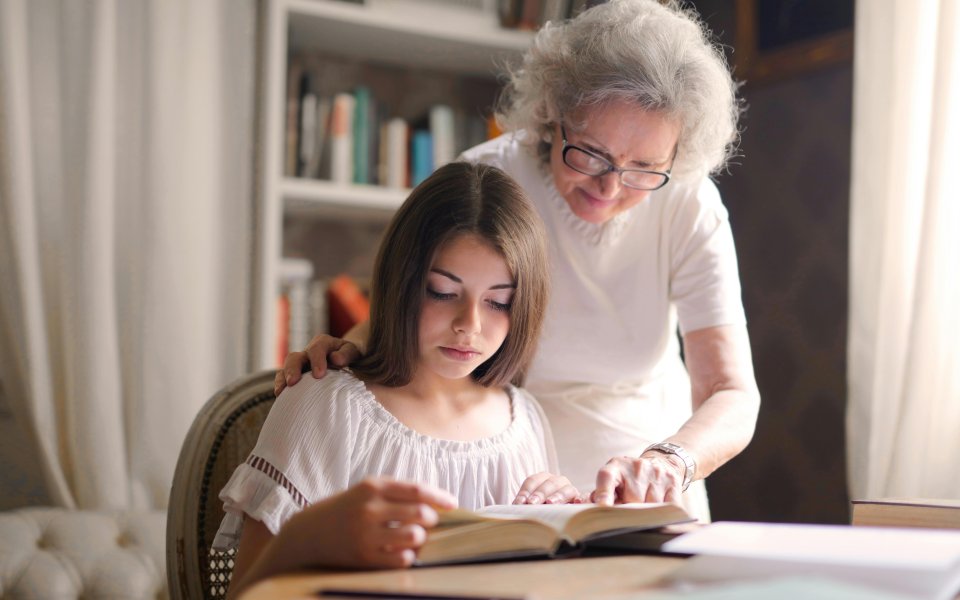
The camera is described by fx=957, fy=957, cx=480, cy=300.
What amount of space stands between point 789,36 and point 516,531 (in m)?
2.22

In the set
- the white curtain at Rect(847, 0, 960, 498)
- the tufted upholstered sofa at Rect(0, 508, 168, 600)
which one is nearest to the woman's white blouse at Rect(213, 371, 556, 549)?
the tufted upholstered sofa at Rect(0, 508, 168, 600)

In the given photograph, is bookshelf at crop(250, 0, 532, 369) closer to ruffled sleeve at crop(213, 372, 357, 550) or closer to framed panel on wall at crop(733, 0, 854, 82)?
framed panel on wall at crop(733, 0, 854, 82)

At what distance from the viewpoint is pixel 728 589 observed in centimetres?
71

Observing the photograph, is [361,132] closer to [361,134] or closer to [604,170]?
[361,134]

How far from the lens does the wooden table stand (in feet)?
2.58

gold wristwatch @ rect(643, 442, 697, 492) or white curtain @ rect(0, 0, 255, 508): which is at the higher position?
white curtain @ rect(0, 0, 255, 508)

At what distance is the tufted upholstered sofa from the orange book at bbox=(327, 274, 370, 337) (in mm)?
880

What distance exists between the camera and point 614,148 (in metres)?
1.48

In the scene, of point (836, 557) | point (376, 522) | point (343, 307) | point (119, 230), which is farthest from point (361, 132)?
point (836, 557)

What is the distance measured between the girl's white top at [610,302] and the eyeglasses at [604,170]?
0.54 ft

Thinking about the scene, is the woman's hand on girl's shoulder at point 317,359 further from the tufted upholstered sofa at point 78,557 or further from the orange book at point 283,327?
the orange book at point 283,327

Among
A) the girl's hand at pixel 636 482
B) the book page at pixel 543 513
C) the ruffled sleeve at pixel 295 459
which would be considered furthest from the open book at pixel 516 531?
the ruffled sleeve at pixel 295 459

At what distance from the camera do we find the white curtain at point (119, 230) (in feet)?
7.52

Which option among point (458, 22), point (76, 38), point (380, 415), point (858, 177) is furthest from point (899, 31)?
point (76, 38)
